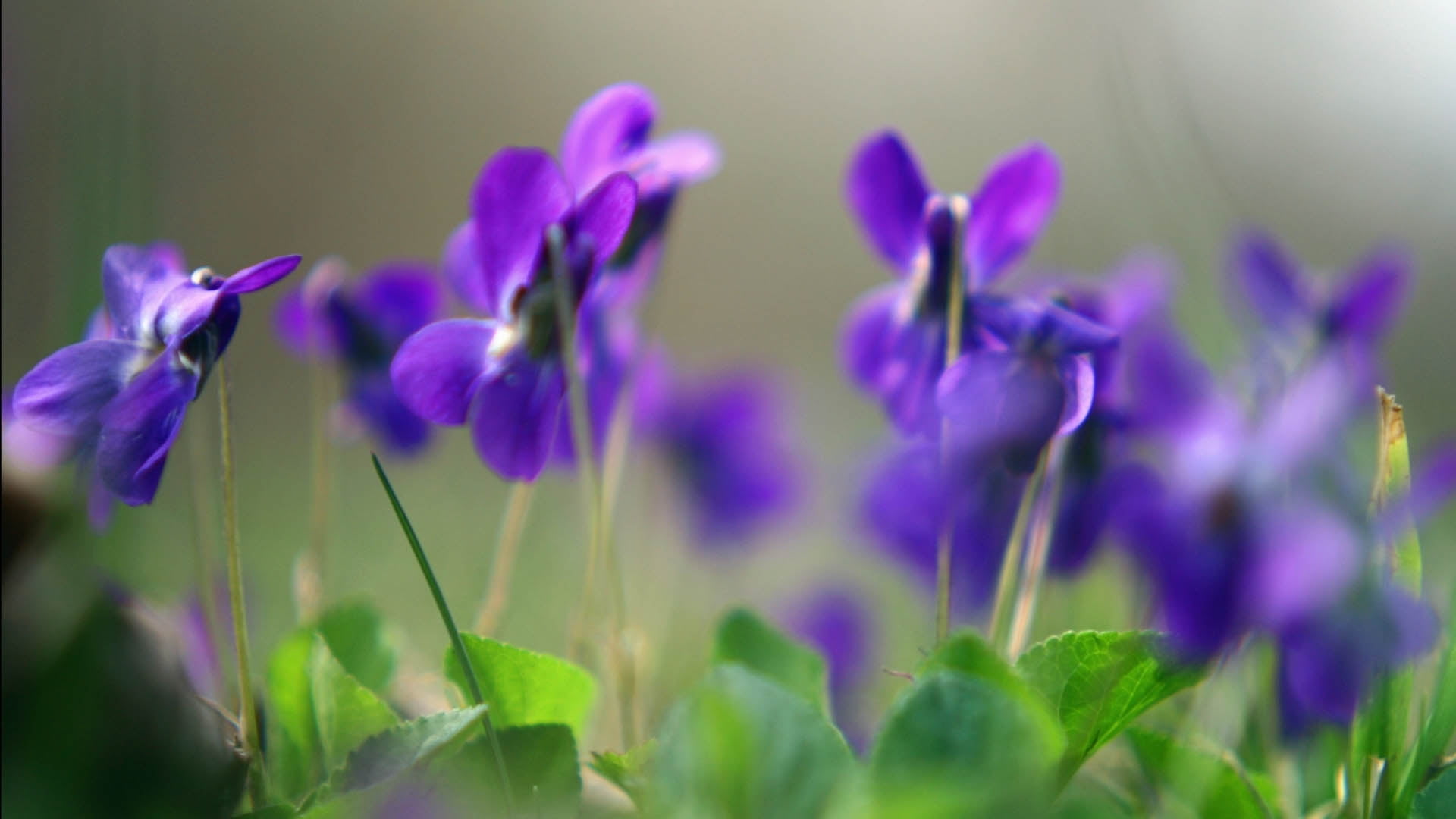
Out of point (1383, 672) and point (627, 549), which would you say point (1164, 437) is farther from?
point (627, 549)

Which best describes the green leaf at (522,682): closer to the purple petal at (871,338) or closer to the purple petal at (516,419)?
the purple petal at (516,419)

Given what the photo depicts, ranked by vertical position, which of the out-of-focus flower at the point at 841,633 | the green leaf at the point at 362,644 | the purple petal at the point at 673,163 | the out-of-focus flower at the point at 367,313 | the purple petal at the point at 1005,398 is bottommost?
the out-of-focus flower at the point at 841,633

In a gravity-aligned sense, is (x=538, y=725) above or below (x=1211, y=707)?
above

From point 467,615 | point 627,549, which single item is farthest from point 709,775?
point 627,549

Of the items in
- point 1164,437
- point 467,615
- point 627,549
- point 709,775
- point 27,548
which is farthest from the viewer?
point 627,549

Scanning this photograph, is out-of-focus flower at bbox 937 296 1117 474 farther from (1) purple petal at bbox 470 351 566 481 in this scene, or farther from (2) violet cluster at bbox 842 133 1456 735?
(1) purple petal at bbox 470 351 566 481

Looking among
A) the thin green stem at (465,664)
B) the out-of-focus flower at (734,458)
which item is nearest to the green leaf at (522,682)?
the thin green stem at (465,664)

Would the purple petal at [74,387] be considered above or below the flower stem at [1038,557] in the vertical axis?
above
